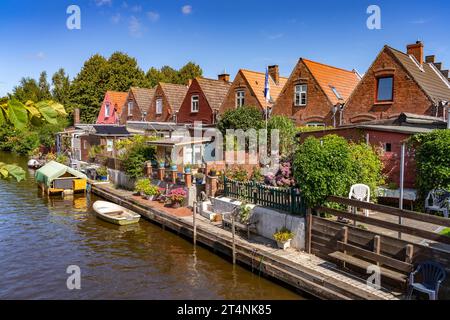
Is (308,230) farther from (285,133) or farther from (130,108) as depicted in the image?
(130,108)

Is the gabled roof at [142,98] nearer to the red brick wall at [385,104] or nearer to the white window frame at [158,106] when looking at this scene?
the white window frame at [158,106]

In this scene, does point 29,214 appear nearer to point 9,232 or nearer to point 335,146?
point 9,232

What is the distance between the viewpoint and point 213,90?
36781mm

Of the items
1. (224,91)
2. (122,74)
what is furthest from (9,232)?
(122,74)

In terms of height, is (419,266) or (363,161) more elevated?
(363,161)

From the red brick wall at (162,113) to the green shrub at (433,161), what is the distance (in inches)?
1163

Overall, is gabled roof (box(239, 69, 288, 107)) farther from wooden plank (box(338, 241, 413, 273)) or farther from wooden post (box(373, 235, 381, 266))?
wooden post (box(373, 235, 381, 266))

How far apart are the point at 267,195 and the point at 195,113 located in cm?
2240

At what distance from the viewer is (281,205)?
48.3ft

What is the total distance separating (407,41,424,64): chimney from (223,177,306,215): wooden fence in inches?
635

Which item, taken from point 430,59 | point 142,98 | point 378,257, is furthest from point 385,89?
point 142,98

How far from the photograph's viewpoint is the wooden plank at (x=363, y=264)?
1003cm

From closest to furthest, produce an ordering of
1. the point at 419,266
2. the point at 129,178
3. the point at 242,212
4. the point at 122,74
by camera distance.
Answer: the point at 419,266, the point at 242,212, the point at 129,178, the point at 122,74

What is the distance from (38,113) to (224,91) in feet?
117
